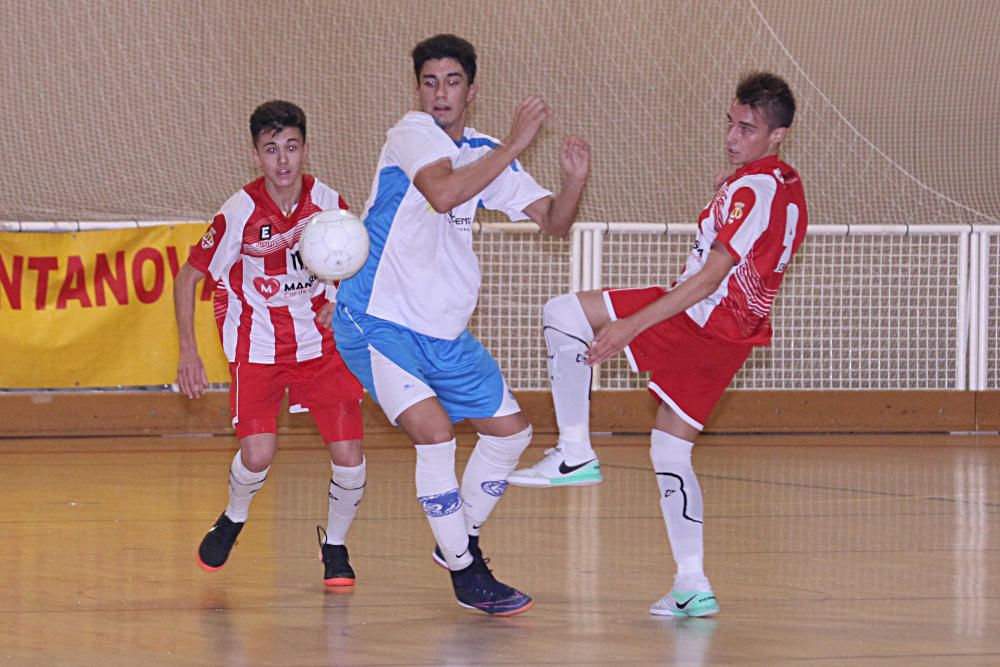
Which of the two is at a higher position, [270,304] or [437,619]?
[270,304]

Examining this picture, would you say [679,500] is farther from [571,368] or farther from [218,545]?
[218,545]

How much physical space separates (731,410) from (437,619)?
6.57m

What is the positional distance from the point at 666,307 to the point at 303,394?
5.32 ft

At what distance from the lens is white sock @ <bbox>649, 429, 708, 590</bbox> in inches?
170

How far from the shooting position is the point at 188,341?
4.83 metres

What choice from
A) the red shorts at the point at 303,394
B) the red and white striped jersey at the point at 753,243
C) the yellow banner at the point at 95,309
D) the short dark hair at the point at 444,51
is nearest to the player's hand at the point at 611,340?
the red and white striped jersey at the point at 753,243

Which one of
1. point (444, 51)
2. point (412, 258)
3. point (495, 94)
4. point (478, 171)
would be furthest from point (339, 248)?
point (495, 94)

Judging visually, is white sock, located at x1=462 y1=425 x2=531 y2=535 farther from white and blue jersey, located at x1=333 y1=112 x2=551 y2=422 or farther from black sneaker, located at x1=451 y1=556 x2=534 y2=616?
black sneaker, located at x1=451 y1=556 x2=534 y2=616

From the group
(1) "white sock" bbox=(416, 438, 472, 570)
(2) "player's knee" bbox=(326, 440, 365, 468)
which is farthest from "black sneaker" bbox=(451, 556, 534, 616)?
(2) "player's knee" bbox=(326, 440, 365, 468)

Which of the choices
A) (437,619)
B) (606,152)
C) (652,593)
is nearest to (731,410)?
(606,152)

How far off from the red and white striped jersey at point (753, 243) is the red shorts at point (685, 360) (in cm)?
5

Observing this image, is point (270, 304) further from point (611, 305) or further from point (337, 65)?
point (337, 65)

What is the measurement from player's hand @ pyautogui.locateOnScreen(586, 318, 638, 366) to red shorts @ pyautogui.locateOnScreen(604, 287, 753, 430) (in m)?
0.41

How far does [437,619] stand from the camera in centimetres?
417
